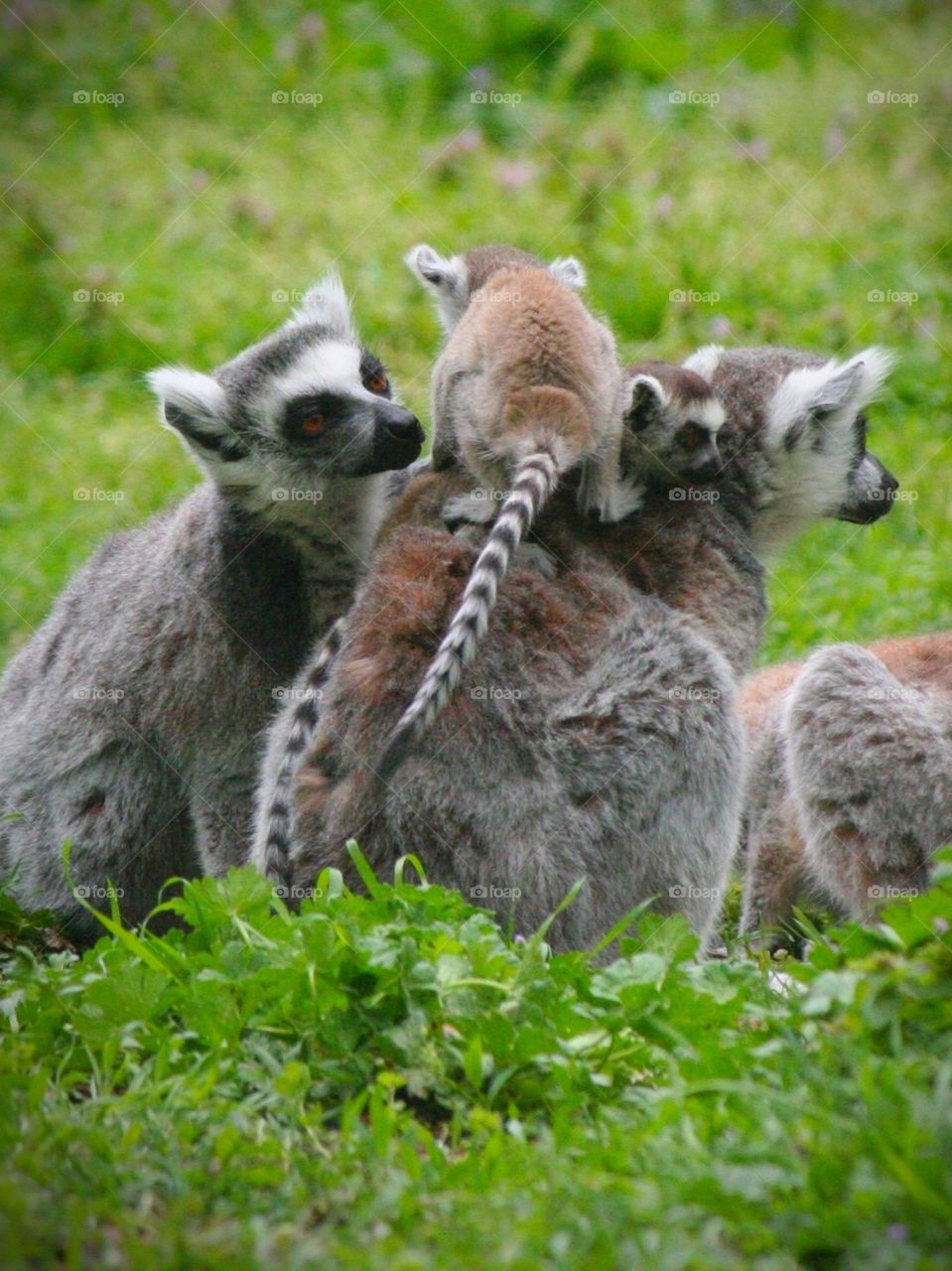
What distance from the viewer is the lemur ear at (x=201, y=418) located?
591cm

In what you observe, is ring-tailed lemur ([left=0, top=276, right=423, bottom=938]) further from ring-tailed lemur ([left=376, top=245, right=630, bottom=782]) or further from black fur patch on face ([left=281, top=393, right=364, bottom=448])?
ring-tailed lemur ([left=376, top=245, right=630, bottom=782])

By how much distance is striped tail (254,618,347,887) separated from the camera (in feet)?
16.2

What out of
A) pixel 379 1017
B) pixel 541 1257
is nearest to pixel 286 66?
pixel 379 1017

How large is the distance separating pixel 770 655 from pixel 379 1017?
465cm

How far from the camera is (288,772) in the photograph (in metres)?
5.03

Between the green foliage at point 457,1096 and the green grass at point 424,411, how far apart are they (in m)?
0.01

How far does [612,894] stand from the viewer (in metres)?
5.06

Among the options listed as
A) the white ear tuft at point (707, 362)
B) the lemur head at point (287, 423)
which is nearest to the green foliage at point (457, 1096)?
the lemur head at point (287, 423)

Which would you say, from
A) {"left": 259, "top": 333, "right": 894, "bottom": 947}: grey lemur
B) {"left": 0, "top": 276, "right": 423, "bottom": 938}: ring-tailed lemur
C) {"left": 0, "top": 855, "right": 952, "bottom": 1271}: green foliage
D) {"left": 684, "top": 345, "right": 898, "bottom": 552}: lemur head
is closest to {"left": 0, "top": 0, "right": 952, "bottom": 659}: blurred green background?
{"left": 684, "top": 345, "right": 898, "bottom": 552}: lemur head

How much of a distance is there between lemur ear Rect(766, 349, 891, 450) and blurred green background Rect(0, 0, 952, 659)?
2.19m

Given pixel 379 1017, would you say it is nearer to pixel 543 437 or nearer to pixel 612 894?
pixel 612 894

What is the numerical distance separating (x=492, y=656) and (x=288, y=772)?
31.5 inches

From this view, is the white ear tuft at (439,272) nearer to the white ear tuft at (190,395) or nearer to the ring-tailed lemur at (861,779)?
the white ear tuft at (190,395)

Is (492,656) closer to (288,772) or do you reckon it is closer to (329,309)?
(288,772)
